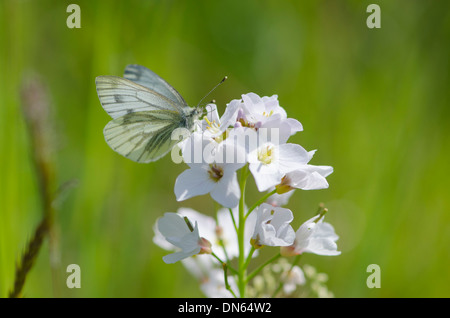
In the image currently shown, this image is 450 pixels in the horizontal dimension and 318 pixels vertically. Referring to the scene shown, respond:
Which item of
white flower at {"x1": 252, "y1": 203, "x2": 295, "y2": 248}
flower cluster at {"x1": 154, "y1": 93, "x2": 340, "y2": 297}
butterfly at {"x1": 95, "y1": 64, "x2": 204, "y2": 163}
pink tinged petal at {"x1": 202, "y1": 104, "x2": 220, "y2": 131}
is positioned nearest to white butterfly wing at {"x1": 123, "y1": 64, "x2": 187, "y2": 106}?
butterfly at {"x1": 95, "y1": 64, "x2": 204, "y2": 163}

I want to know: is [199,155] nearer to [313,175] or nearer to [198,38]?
[313,175]

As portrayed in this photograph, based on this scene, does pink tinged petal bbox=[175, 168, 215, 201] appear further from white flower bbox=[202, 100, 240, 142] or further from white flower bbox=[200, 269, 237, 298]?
white flower bbox=[200, 269, 237, 298]

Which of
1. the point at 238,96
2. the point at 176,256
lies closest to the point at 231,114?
the point at 176,256

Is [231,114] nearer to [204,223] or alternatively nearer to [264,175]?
[264,175]

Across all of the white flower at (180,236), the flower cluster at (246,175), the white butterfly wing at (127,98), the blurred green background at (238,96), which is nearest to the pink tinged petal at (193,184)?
the flower cluster at (246,175)

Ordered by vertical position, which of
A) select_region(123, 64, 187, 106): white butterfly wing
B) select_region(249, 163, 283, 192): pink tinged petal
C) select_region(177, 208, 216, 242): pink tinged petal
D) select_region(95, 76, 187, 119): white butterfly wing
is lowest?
select_region(177, 208, 216, 242): pink tinged petal

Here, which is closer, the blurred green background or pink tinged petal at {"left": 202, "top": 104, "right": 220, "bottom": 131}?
pink tinged petal at {"left": 202, "top": 104, "right": 220, "bottom": 131}
